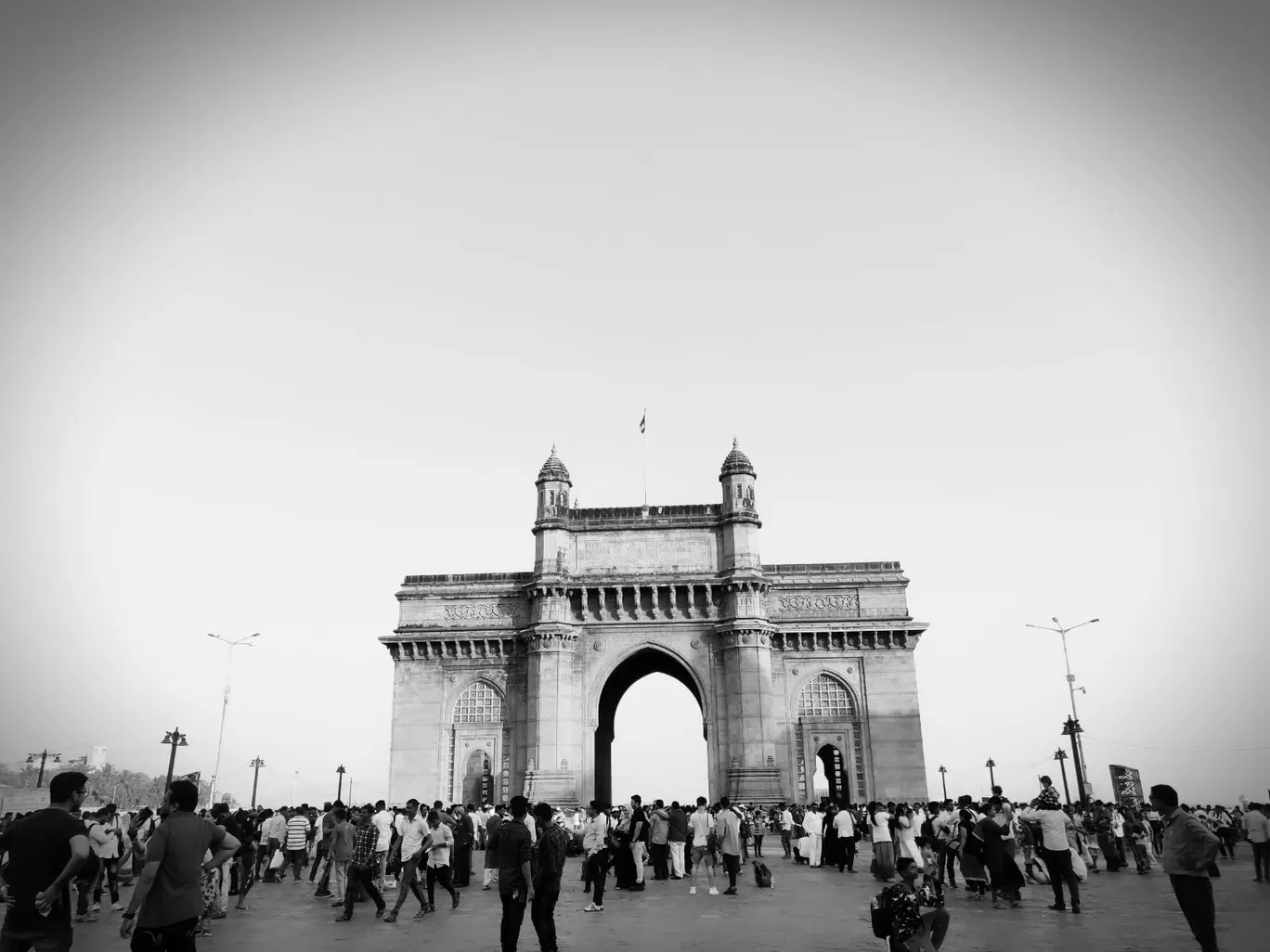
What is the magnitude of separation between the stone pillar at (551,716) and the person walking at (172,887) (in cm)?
3657

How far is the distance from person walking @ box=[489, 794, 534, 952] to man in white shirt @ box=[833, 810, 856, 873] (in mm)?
15657

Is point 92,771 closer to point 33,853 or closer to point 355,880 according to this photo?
point 355,880

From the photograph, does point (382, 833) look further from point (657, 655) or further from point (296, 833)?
point (657, 655)

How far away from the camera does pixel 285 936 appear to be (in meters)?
14.5

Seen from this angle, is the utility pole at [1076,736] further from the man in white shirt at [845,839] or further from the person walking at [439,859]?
the person walking at [439,859]

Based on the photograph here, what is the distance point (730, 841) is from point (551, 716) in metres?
24.9

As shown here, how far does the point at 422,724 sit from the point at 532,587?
889 centimetres

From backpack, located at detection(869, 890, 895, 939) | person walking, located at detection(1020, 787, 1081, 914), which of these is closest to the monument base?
person walking, located at detection(1020, 787, 1081, 914)

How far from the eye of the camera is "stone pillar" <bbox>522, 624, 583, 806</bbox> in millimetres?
43000

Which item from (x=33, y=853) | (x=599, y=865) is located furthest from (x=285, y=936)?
(x=33, y=853)

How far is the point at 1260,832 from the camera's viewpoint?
66.4 ft

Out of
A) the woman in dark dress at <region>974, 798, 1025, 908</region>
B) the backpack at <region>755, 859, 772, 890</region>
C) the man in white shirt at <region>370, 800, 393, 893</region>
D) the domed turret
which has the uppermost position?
the domed turret

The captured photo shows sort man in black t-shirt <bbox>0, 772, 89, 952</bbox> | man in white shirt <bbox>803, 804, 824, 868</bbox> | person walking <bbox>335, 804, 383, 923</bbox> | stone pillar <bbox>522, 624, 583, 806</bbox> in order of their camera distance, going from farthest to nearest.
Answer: stone pillar <bbox>522, 624, 583, 806</bbox> → man in white shirt <bbox>803, 804, 824, 868</bbox> → person walking <bbox>335, 804, 383, 923</bbox> → man in black t-shirt <bbox>0, 772, 89, 952</bbox>

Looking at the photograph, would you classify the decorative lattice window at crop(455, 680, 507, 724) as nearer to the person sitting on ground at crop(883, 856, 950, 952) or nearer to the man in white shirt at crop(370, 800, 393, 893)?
the man in white shirt at crop(370, 800, 393, 893)
